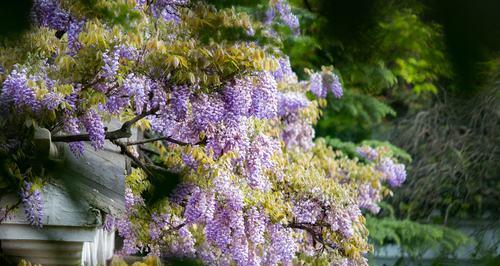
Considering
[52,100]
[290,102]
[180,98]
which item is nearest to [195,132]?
[180,98]

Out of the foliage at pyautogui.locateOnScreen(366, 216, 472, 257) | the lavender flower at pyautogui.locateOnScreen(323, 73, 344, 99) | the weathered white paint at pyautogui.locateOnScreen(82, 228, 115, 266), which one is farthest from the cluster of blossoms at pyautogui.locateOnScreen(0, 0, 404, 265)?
the foliage at pyautogui.locateOnScreen(366, 216, 472, 257)

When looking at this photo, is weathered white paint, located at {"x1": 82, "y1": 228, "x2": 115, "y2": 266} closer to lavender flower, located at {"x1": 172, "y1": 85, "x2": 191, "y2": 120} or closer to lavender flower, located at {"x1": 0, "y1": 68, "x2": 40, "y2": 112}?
lavender flower, located at {"x1": 172, "y1": 85, "x2": 191, "y2": 120}

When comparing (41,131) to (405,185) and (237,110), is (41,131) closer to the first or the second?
(237,110)

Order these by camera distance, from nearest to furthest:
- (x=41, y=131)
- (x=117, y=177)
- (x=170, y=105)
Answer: (x=41, y=131)
(x=117, y=177)
(x=170, y=105)

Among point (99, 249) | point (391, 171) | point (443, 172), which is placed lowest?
point (99, 249)

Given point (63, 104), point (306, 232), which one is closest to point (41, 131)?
point (63, 104)

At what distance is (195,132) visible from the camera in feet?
16.1

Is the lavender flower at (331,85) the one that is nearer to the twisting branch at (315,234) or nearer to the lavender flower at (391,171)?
the lavender flower at (391,171)

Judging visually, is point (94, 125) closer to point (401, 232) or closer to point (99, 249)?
point (99, 249)

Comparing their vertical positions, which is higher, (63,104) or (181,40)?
(181,40)

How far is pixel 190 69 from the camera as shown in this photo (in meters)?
4.32

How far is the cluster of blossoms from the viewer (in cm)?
404

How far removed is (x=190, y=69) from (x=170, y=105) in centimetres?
25

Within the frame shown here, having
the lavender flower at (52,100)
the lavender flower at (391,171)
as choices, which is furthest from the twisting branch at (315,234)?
the lavender flower at (52,100)
